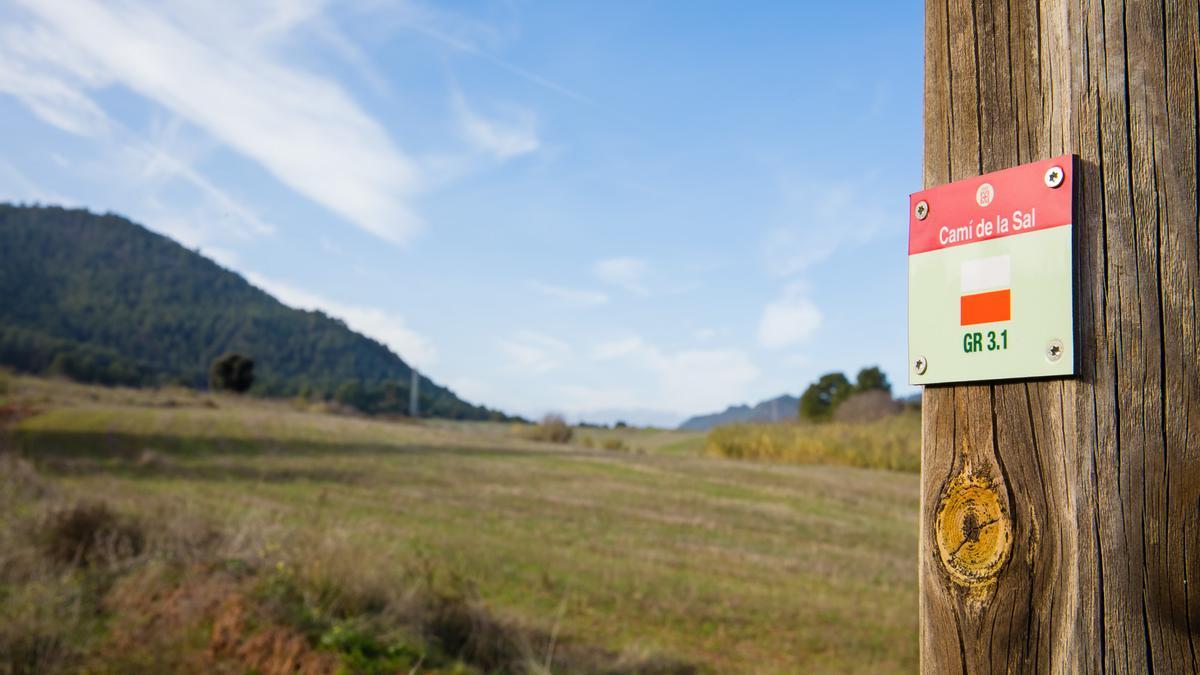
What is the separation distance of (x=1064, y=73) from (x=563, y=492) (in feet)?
56.8

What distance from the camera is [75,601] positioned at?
16.4 ft

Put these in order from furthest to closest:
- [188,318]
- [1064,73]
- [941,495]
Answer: [188,318], [941,495], [1064,73]

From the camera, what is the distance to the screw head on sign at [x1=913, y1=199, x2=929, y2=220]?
1.49m

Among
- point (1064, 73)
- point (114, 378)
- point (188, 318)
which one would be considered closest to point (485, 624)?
point (1064, 73)

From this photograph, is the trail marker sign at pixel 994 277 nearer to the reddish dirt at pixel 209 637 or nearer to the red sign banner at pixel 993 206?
the red sign banner at pixel 993 206

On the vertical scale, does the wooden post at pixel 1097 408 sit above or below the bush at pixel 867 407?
below

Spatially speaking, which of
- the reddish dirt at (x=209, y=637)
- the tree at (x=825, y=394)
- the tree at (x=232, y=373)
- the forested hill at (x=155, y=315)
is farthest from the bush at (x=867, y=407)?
the forested hill at (x=155, y=315)

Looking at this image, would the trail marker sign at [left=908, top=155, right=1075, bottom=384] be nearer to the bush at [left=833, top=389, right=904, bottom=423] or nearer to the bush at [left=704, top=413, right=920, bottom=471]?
the bush at [left=704, top=413, right=920, bottom=471]

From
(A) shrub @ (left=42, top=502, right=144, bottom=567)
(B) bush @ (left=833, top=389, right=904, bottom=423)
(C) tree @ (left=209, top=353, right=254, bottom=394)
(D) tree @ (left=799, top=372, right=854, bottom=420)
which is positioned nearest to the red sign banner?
(A) shrub @ (left=42, top=502, right=144, bottom=567)

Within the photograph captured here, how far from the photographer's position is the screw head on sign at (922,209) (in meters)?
1.49

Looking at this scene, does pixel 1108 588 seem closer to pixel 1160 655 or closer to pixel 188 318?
pixel 1160 655

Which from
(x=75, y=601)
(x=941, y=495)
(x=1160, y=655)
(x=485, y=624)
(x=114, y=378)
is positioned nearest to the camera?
(x=1160, y=655)

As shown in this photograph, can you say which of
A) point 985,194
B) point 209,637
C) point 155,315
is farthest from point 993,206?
point 155,315

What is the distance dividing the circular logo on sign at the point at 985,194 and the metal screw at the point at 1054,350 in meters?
0.25
